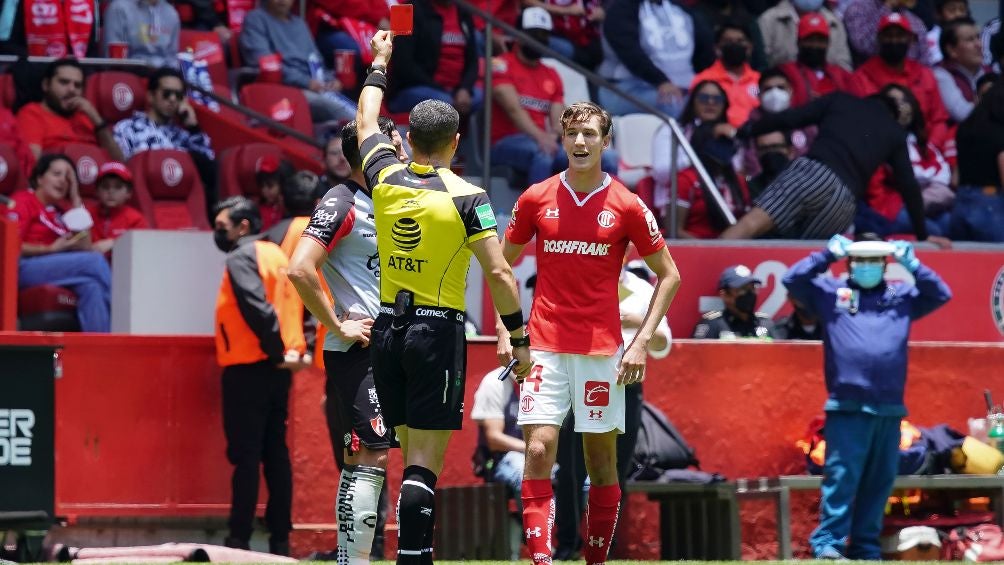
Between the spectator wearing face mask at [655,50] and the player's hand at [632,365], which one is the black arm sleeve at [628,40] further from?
the player's hand at [632,365]

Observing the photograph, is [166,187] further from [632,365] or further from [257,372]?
[632,365]

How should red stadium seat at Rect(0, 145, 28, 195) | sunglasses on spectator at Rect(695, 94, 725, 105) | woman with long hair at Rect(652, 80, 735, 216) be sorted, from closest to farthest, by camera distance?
red stadium seat at Rect(0, 145, 28, 195), woman with long hair at Rect(652, 80, 735, 216), sunglasses on spectator at Rect(695, 94, 725, 105)

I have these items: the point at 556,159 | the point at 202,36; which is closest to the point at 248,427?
the point at 556,159

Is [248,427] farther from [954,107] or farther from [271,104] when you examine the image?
[954,107]

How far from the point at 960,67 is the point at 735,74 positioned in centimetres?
258

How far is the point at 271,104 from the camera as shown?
48.2 ft

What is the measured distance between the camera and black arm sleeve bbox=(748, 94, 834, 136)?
13.9 m

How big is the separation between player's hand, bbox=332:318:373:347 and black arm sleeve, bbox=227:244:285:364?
2861mm

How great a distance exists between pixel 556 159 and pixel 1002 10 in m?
7.17

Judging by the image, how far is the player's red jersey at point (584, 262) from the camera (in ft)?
27.1

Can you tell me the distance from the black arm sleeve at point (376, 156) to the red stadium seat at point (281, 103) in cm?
705

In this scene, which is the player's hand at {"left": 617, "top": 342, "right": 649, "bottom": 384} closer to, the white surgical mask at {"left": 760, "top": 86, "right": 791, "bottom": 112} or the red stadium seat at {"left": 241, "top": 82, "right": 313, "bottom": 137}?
the red stadium seat at {"left": 241, "top": 82, "right": 313, "bottom": 137}

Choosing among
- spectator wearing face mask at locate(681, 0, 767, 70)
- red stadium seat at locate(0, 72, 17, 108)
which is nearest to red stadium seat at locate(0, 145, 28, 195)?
red stadium seat at locate(0, 72, 17, 108)

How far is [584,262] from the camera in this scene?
8.30 meters
